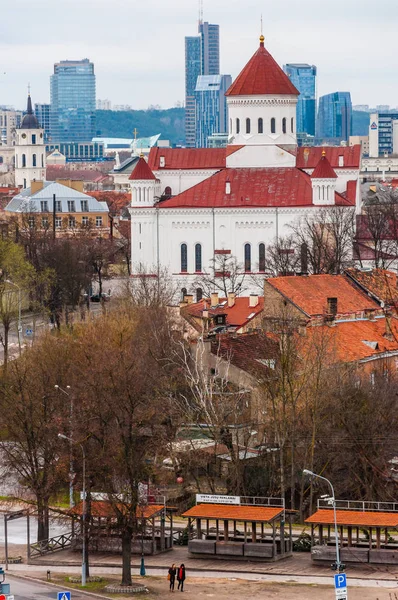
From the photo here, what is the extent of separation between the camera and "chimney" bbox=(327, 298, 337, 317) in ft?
256

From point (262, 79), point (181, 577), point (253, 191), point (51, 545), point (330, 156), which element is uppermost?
point (262, 79)

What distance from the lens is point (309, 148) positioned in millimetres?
127750

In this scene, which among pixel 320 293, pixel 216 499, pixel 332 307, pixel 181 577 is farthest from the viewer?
pixel 320 293

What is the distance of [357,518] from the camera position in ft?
174

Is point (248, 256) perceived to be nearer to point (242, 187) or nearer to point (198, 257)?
point (198, 257)

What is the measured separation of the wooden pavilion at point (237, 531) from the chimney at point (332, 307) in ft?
73.6

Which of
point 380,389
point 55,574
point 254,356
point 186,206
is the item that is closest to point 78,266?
point 186,206

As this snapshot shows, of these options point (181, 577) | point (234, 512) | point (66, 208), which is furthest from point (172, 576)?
point (66, 208)

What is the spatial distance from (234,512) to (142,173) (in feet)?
226

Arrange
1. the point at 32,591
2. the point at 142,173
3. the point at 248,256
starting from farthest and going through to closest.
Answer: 1. the point at 142,173
2. the point at 248,256
3. the point at 32,591

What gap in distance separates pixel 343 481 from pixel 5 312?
36308mm

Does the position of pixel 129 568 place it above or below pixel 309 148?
below

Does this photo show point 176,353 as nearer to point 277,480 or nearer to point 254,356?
point 254,356

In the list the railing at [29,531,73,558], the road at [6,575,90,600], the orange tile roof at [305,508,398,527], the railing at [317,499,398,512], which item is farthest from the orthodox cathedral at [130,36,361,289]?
the road at [6,575,90,600]
